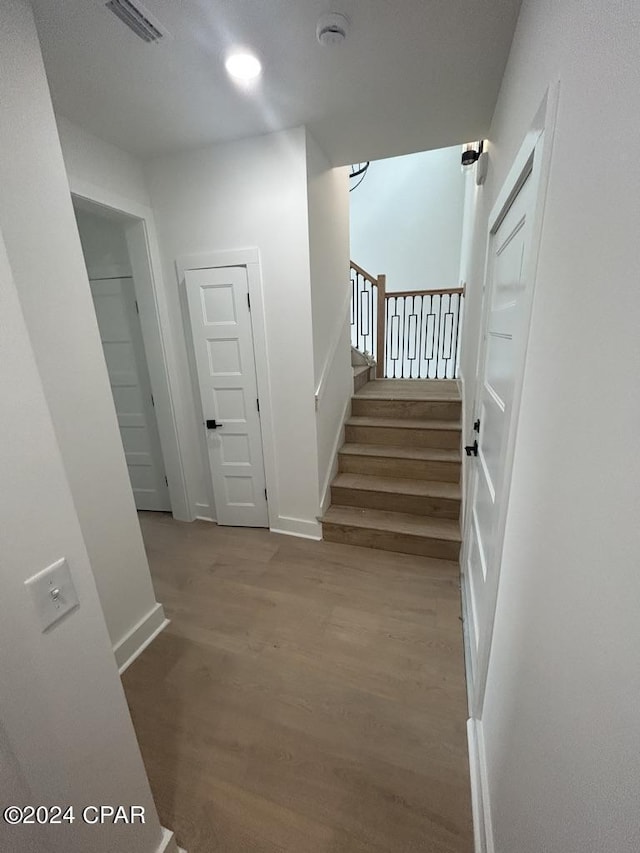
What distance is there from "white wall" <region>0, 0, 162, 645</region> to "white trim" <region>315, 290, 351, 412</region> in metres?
1.34

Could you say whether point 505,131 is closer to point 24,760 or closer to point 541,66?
point 541,66

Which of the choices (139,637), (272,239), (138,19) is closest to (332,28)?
(138,19)

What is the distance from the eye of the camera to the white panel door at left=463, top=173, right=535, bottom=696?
1.05 metres

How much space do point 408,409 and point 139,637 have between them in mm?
2649

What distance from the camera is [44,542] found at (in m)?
0.68

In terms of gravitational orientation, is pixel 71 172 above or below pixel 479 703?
above

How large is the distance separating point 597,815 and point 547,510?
45cm

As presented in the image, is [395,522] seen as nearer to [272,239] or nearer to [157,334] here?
[272,239]

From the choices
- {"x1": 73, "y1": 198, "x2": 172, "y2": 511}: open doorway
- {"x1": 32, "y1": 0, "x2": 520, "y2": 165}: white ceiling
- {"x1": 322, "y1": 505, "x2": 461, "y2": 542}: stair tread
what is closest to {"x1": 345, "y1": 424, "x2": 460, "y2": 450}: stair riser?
{"x1": 322, "y1": 505, "x2": 461, "y2": 542}: stair tread

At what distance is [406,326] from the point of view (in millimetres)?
4758

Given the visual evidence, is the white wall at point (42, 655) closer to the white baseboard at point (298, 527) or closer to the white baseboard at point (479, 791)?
the white baseboard at point (479, 791)

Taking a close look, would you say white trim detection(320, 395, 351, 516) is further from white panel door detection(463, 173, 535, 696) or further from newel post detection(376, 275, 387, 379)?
newel post detection(376, 275, 387, 379)

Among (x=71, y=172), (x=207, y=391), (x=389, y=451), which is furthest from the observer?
(x=389, y=451)

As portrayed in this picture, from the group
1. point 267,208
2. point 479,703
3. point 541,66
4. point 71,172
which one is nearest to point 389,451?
point 479,703
